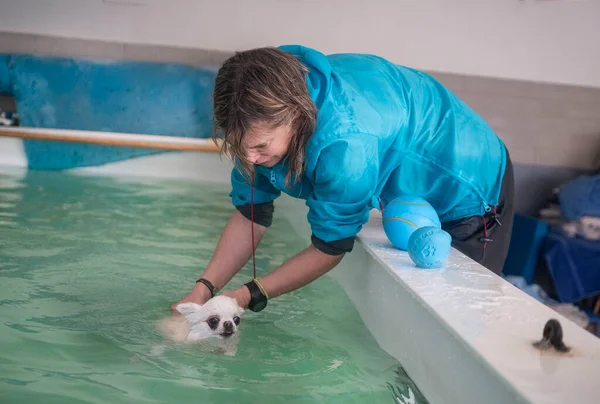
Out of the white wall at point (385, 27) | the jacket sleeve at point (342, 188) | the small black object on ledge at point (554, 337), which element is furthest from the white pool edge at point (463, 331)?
the white wall at point (385, 27)

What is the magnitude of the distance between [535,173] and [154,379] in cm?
372

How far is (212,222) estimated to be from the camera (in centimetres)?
275

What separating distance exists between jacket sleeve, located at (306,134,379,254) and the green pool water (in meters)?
0.29

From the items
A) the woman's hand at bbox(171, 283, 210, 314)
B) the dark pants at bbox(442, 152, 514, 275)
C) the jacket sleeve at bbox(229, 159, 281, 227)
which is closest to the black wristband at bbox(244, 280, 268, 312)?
the woman's hand at bbox(171, 283, 210, 314)

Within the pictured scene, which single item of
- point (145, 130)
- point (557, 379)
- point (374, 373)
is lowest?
point (145, 130)

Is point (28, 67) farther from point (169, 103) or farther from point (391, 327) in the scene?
point (391, 327)

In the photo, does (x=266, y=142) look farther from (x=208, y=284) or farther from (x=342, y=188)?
(x=208, y=284)

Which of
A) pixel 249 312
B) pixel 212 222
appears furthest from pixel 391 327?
pixel 212 222

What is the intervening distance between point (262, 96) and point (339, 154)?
0.23m

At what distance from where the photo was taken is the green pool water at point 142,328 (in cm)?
127

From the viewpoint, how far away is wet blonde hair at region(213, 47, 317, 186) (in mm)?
1223

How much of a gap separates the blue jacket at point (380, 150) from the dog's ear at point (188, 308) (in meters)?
0.34

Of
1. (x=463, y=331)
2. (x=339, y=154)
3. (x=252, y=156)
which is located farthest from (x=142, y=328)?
(x=463, y=331)

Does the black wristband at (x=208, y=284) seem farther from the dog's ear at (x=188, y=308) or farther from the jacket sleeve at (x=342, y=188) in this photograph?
the jacket sleeve at (x=342, y=188)
